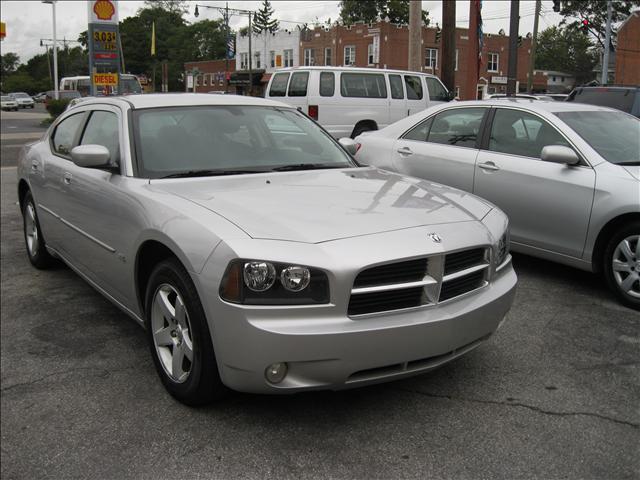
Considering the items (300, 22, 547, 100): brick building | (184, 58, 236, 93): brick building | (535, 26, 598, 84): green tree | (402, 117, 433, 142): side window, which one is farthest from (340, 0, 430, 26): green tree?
(402, 117, 433, 142): side window

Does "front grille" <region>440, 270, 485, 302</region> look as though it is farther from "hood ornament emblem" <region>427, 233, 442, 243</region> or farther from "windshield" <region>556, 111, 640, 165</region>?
"windshield" <region>556, 111, 640, 165</region>

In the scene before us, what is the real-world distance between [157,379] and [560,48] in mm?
110385

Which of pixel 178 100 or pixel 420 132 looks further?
pixel 420 132

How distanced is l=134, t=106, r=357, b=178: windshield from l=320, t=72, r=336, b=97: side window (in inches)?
397

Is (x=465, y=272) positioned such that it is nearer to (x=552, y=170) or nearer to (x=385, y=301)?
(x=385, y=301)

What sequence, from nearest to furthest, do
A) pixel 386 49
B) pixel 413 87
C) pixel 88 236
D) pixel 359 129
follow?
pixel 88 236, pixel 359 129, pixel 413 87, pixel 386 49

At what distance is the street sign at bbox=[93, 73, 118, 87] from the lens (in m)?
14.6

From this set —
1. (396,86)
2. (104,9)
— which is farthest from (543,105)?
(104,9)

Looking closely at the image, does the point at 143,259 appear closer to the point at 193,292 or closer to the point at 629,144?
the point at 193,292

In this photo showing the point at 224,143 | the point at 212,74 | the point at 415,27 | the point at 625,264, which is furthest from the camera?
the point at 212,74

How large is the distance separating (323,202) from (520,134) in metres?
3.02

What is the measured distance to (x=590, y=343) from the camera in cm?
410

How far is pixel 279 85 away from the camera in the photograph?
48.5 ft

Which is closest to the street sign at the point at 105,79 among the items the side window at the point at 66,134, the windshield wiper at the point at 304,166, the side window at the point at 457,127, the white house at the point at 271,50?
the side window at the point at 66,134
